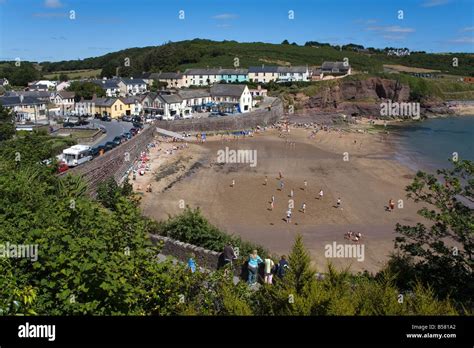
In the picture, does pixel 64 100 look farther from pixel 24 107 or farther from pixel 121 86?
pixel 121 86

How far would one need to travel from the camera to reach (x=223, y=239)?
1536 centimetres

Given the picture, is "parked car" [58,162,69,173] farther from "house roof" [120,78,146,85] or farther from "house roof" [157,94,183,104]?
"house roof" [120,78,146,85]

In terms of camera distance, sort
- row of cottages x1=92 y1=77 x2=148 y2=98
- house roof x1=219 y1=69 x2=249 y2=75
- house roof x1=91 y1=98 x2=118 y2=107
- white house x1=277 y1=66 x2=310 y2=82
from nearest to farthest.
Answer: house roof x1=91 y1=98 x2=118 y2=107
row of cottages x1=92 y1=77 x2=148 y2=98
white house x1=277 y1=66 x2=310 y2=82
house roof x1=219 y1=69 x2=249 y2=75

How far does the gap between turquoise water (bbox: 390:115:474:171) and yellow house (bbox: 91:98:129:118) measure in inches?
1500

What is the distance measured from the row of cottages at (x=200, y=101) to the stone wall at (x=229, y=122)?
459 centimetres

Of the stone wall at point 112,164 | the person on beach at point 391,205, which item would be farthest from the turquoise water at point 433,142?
the stone wall at point 112,164

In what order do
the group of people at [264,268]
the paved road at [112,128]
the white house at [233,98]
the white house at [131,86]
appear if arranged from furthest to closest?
1. the white house at [131,86]
2. the white house at [233,98]
3. the paved road at [112,128]
4. the group of people at [264,268]

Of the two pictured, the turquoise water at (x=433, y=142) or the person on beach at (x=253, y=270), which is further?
the turquoise water at (x=433, y=142)

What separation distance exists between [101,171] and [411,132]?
4906 centimetres

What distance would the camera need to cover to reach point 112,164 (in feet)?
104

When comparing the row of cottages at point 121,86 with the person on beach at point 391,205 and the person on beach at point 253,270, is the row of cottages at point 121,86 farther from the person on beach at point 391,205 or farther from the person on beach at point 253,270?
the person on beach at point 253,270

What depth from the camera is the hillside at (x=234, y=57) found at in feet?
379

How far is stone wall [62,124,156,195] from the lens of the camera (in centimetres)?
2618

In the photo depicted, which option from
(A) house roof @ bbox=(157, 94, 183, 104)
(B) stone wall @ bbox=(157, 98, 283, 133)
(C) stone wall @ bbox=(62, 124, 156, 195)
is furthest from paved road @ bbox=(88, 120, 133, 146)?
(A) house roof @ bbox=(157, 94, 183, 104)
